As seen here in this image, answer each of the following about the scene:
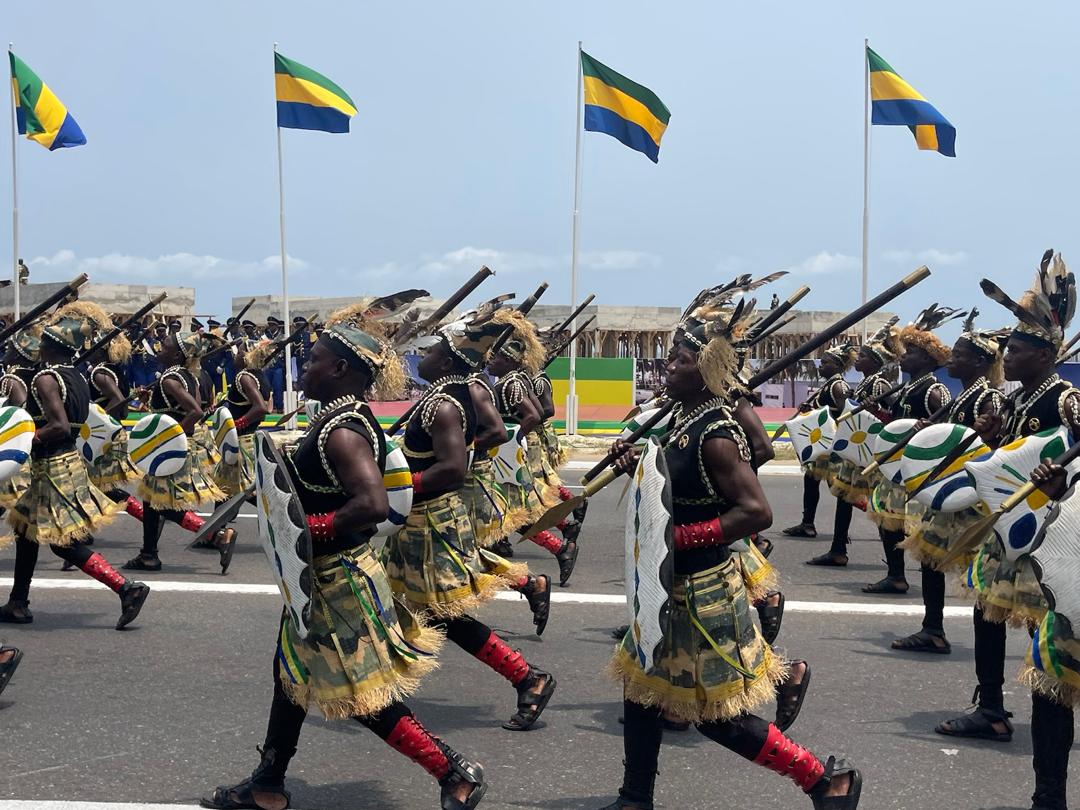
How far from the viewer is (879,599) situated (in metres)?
8.94

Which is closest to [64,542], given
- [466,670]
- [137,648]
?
[137,648]

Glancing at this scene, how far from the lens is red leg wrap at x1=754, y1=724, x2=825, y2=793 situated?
4.15 m

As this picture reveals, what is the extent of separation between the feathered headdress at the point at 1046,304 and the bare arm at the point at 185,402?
6.97 m

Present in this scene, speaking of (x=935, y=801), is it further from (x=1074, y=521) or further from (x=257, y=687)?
(x=257, y=687)

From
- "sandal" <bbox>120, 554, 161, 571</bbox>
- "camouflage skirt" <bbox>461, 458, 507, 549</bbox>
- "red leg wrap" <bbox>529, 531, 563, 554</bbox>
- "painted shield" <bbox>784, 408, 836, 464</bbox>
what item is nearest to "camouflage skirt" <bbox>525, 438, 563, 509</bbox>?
"red leg wrap" <bbox>529, 531, 563, 554</bbox>

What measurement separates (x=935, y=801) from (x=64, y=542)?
5.12 m

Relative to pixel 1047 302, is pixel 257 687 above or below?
below

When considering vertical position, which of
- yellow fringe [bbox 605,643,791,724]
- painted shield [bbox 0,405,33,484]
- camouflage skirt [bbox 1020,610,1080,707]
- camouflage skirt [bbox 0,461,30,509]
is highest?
painted shield [bbox 0,405,33,484]

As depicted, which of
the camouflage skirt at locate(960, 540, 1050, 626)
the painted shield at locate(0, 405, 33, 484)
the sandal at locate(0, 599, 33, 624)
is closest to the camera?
the camouflage skirt at locate(960, 540, 1050, 626)

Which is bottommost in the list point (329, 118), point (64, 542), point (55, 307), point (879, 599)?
point (879, 599)

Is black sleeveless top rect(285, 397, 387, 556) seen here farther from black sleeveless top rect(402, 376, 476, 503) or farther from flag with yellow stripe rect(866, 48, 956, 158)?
flag with yellow stripe rect(866, 48, 956, 158)

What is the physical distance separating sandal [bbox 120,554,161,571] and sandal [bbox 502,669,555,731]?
484 cm

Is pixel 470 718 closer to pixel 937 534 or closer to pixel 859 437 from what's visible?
pixel 937 534

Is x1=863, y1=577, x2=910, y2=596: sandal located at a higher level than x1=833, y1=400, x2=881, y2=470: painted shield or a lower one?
lower
